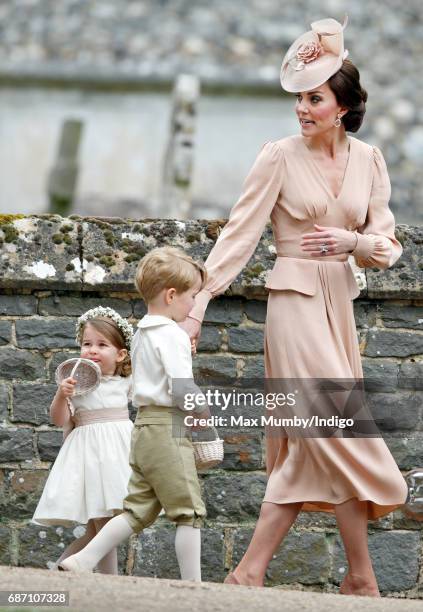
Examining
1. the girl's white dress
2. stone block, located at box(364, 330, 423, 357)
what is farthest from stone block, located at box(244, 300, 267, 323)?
the girl's white dress

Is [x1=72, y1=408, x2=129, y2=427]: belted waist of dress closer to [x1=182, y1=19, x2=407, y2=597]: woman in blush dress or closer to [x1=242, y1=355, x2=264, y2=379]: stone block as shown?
[x1=182, y1=19, x2=407, y2=597]: woman in blush dress

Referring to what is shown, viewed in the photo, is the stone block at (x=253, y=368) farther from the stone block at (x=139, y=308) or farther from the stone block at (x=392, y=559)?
the stone block at (x=392, y=559)

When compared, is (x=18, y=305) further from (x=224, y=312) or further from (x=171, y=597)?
(x=171, y=597)

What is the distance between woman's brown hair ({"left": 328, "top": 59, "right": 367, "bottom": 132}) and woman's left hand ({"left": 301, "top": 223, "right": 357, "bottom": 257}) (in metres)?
0.47

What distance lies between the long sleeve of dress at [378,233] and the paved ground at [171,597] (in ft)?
4.21

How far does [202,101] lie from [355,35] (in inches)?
121

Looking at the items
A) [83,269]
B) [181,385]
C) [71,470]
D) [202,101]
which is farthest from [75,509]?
[202,101]

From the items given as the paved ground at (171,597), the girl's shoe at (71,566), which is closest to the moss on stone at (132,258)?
the girl's shoe at (71,566)

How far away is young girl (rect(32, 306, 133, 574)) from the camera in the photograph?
19.7 feet

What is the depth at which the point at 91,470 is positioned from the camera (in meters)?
6.03

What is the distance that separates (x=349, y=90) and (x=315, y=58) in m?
Result: 0.17

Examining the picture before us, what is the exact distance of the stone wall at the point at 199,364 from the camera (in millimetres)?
6746

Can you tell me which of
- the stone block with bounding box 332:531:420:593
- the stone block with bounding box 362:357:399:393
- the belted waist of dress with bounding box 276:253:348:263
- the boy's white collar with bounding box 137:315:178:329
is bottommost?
the stone block with bounding box 332:531:420:593

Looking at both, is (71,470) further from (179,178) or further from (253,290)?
(179,178)
